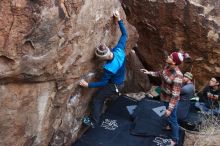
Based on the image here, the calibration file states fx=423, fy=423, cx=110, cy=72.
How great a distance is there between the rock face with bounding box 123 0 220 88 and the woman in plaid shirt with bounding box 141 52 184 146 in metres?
2.08

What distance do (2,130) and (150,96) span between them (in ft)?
11.4

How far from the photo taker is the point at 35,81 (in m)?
5.38

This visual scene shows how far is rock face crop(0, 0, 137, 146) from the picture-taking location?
484 cm

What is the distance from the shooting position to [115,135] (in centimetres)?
671

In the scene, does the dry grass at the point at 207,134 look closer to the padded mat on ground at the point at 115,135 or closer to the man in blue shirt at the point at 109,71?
the padded mat on ground at the point at 115,135

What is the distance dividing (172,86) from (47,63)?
2012 mm

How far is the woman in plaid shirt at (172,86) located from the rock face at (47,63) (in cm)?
105

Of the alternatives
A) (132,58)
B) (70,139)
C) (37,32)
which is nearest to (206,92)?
(132,58)

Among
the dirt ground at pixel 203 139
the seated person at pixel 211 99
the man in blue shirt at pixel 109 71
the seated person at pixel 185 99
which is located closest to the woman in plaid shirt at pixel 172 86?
the dirt ground at pixel 203 139

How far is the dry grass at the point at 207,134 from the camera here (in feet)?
21.5

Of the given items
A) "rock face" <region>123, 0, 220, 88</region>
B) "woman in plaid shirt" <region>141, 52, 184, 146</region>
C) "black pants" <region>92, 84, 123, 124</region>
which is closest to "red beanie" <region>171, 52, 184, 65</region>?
"woman in plaid shirt" <region>141, 52, 184, 146</region>

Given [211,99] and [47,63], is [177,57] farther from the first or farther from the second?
[47,63]

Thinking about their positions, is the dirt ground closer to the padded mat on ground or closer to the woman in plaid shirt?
the padded mat on ground

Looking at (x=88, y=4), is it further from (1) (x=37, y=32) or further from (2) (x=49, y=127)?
(2) (x=49, y=127)
